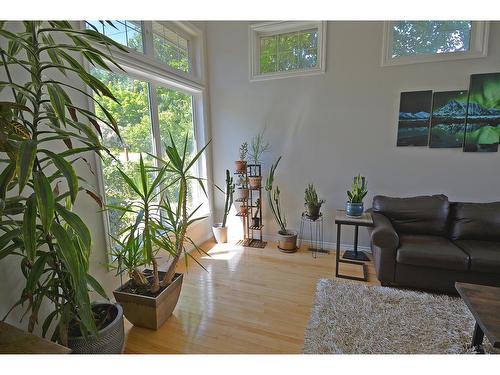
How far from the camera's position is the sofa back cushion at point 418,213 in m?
2.59

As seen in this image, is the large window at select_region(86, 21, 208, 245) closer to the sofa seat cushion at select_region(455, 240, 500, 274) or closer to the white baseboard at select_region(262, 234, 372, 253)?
the white baseboard at select_region(262, 234, 372, 253)

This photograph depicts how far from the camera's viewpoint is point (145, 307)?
1836 millimetres

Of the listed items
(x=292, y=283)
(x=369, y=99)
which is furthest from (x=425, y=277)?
(x=369, y=99)

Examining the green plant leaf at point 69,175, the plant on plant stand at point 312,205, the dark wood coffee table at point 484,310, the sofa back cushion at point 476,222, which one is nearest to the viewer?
the green plant leaf at point 69,175

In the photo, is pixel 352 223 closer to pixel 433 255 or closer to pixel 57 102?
pixel 433 255

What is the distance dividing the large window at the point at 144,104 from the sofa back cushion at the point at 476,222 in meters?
2.76

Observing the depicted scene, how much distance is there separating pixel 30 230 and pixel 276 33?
339cm

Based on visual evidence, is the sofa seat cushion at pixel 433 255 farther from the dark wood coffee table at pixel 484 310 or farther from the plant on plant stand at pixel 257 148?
the plant on plant stand at pixel 257 148

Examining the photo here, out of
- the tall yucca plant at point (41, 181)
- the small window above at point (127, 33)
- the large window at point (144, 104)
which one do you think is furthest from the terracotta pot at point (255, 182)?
the tall yucca plant at point (41, 181)

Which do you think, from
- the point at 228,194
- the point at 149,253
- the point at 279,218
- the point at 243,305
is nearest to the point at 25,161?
the point at 149,253

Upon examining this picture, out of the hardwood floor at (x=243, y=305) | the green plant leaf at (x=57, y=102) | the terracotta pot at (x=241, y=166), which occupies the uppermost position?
the green plant leaf at (x=57, y=102)

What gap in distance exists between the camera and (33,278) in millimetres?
1170

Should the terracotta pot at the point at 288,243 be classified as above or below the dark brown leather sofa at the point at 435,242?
below
